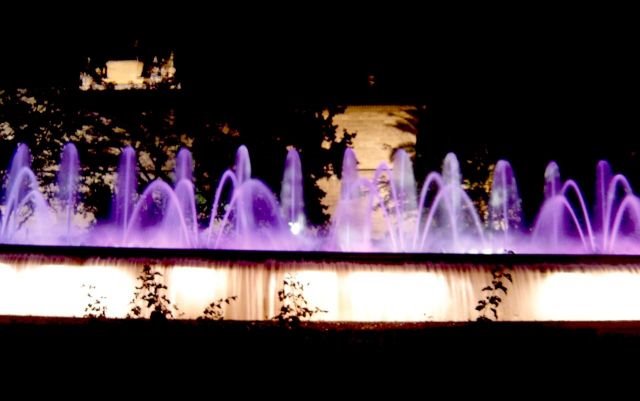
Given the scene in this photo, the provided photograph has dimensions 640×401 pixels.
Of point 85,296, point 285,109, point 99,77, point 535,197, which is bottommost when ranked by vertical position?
point 85,296

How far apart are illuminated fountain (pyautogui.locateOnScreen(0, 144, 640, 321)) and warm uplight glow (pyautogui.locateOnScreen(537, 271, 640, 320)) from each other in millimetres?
15

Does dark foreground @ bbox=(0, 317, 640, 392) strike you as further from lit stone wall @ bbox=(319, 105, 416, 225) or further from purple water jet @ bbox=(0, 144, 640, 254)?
lit stone wall @ bbox=(319, 105, 416, 225)

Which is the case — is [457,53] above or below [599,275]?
above

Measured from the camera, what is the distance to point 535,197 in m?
18.9

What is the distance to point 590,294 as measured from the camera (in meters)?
8.54

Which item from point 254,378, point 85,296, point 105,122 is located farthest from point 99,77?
point 254,378

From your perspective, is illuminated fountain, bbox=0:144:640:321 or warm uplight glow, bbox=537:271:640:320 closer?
illuminated fountain, bbox=0:144:640:321

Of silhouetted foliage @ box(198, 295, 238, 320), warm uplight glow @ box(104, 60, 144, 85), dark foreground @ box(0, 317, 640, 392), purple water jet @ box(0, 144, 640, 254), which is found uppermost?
warm uplight glow @ box(104, 60, 144, 85)

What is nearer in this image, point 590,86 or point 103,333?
point 103,333

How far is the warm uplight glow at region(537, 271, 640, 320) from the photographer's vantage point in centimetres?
845

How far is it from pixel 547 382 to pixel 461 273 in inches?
161

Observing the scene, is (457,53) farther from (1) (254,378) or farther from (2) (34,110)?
(1) (254,378)

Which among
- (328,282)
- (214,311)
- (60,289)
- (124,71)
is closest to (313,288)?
(328,282)

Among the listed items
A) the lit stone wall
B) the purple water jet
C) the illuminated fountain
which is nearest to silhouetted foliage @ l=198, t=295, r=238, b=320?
the illuminated fountain
